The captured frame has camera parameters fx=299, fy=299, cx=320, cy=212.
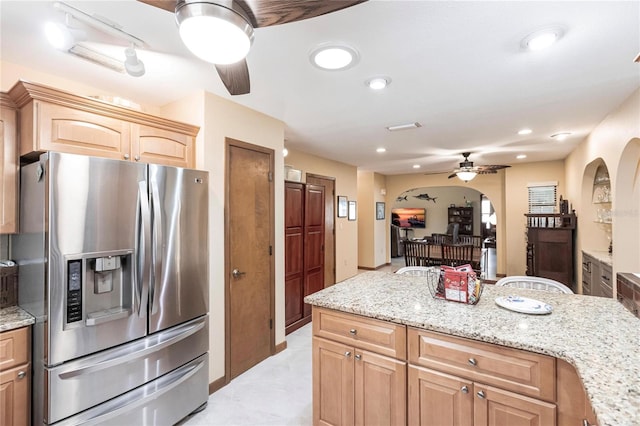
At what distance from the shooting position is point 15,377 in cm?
167

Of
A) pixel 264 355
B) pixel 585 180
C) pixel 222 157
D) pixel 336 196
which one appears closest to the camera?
pixel 222 157

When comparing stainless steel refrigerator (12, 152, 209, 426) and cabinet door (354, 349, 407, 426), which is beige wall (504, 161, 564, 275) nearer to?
cabinet door (354, 349, 407, 426)

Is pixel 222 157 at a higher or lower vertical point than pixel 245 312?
higher

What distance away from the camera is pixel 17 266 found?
6.64 feet

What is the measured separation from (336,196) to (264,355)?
138 inches

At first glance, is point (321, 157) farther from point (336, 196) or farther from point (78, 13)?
point (78, 13)

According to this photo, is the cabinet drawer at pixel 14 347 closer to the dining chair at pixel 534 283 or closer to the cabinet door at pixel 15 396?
the cabinet door at pixel 15 396

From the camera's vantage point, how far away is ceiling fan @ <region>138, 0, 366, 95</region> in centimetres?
A: 106

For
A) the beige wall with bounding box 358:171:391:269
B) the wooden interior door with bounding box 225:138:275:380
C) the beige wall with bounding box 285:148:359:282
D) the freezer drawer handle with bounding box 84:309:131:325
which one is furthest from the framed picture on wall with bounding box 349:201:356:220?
the freezer drawer handle with bounding box 84:309:131:325

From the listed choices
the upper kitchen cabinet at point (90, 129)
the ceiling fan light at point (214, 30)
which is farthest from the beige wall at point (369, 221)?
the ceiling fan light at point (214, 30)

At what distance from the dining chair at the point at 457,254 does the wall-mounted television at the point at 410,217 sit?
7.34 m

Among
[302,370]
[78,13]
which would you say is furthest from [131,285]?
[302,370]

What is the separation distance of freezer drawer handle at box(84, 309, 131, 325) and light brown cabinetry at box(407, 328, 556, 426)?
1.72m

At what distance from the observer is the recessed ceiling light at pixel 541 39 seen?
5.51ft
